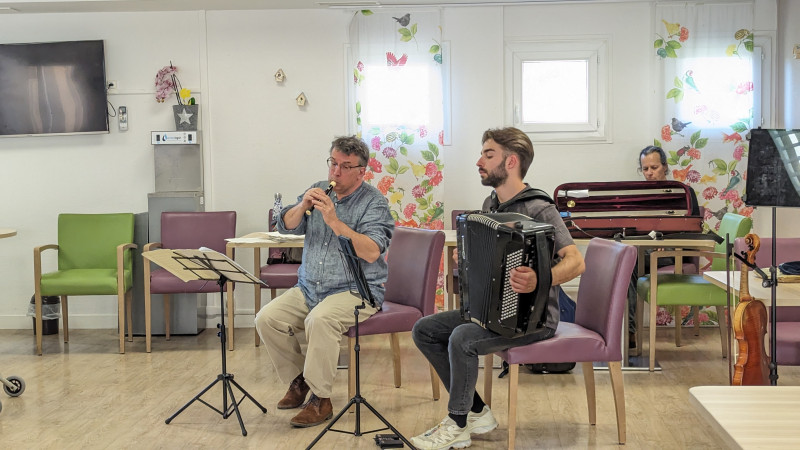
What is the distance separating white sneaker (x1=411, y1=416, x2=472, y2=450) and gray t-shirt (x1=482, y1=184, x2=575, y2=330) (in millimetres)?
523

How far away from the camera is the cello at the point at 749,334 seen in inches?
125

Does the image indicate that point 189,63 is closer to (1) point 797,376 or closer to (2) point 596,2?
(2) point 596,2

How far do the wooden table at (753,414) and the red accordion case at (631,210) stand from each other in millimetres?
2728

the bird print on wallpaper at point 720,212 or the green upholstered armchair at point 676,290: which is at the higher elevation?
the bird print on wallpaper at point 720,212

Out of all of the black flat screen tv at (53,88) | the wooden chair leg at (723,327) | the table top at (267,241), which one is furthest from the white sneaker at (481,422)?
the black flat screen tv at (53,88)

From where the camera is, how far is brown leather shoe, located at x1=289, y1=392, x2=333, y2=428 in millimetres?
3646

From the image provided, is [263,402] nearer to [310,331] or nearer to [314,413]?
[314,413]

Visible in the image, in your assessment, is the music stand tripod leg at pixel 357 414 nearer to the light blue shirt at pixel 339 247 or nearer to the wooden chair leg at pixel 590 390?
the light blue shirt at pixel 339 247

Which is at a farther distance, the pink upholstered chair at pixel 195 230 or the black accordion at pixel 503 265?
the pink upholstered chair at pixel 195 230

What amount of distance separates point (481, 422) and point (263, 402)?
44.9 inches

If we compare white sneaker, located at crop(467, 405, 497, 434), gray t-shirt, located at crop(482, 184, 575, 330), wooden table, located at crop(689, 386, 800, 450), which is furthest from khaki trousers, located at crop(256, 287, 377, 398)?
wooden table, located at crop(689, 386, 800, 450)

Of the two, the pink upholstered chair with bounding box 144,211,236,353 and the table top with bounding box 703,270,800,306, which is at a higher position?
the pink upholstered chair with bounding box 144,211,236,353

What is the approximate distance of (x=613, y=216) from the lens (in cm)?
450

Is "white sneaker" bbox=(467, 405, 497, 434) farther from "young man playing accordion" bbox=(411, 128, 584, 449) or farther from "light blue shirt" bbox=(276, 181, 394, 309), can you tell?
"light blue shirt" bbox=(276, 181, 394, 309)
